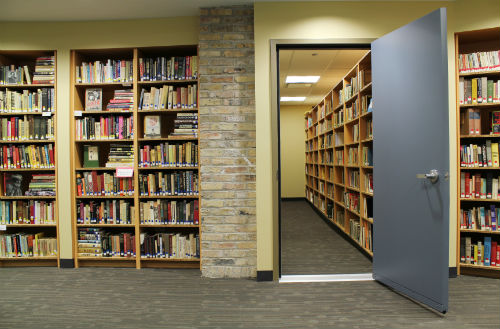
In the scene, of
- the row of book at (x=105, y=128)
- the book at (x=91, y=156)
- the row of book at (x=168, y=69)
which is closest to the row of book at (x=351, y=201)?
the row of book at (x=168, y=69)

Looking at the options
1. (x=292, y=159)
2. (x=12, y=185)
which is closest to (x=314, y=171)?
(x=292, y=159)

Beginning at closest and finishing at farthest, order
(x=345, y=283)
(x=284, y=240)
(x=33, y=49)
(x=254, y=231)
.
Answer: (x=345, y=283) → (x=254, y=231) → (x=33, y=49) → (x=284, y=240)

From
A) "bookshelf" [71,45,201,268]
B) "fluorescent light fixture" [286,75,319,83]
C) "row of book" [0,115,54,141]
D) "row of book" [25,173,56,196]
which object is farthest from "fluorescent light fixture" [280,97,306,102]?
"row of book" [25,173,56,196]

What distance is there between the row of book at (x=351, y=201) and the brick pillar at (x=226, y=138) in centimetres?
186

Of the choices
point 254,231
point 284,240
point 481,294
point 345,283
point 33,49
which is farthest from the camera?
point 284,240

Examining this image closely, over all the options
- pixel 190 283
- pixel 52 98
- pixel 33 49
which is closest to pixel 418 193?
pixel 190 283

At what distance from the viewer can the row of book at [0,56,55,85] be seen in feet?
10.9

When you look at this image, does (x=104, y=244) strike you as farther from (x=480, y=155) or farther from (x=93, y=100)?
(x=480, y=155)

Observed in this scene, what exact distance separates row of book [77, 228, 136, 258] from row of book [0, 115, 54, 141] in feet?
4.27

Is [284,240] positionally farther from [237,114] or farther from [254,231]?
[237,114]

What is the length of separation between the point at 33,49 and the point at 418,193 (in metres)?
4.51

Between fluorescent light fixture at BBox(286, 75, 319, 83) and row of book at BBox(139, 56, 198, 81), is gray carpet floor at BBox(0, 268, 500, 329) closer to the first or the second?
row of book at BBox(139, 56, 198, 81)

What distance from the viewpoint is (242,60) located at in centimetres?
297

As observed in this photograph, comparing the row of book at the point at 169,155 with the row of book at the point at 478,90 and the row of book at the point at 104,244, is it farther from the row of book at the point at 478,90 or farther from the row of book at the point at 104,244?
the row of book at the point at 478,90
